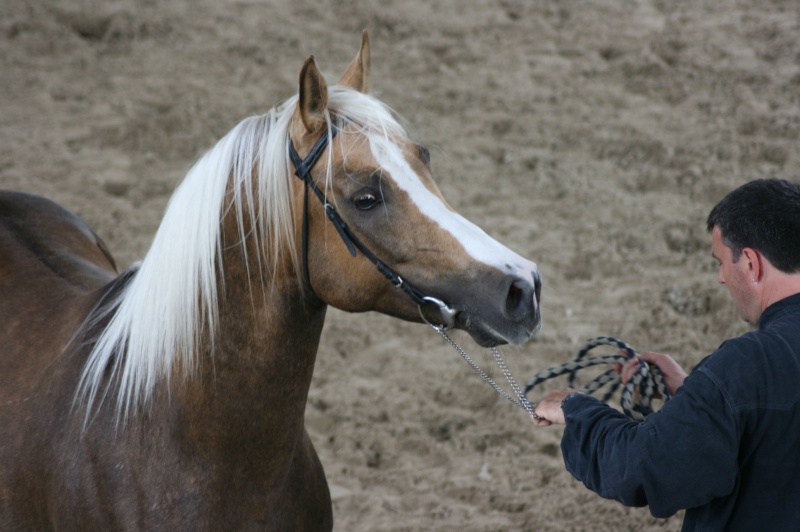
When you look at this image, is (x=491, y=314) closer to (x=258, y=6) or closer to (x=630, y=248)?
(x=630, y=248)

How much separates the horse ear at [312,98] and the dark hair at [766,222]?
3.07 feet

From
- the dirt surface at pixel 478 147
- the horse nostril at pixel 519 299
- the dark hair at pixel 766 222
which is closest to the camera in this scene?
the dark hair at pixel 766 222

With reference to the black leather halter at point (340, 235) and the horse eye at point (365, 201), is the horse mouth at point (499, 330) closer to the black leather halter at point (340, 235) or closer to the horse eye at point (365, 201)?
the black leather halter at point (340, 235)

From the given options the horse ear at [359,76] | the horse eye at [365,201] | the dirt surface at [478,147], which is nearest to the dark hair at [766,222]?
the horse eye at [365,201]

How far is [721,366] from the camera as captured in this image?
1.56 meters

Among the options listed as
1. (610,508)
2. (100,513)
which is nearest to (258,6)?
(610,508)

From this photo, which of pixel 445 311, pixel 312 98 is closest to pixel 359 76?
pixel 312 98

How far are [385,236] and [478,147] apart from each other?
13.4ft

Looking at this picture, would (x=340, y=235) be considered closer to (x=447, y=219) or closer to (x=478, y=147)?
(x=447, y=219)

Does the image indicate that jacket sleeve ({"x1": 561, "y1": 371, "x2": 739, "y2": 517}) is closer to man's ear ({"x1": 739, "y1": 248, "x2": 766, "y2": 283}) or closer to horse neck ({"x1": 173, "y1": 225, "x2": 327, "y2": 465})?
man's ear ({"x1": 739, "y1": 248, "x2": 766, "y2": 283})

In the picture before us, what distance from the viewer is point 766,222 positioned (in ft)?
5.38

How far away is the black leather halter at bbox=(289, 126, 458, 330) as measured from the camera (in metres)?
1.93

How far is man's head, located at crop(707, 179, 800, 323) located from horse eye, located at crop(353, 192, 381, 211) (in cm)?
75

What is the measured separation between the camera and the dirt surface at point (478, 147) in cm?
378
